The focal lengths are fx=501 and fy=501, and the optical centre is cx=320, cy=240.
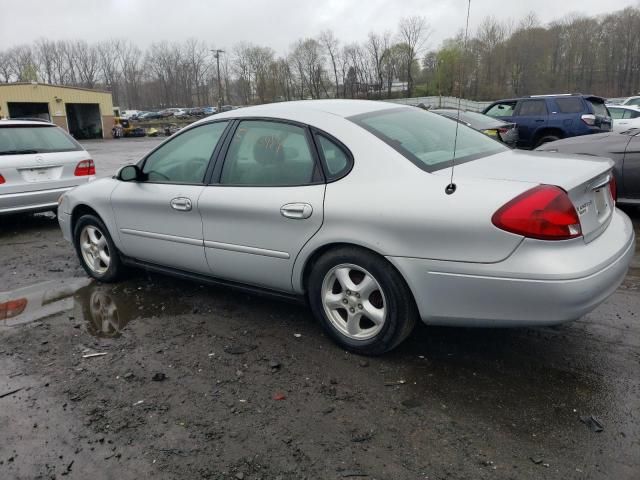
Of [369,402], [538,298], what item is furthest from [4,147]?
[538,298]

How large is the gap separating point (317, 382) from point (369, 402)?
1.18ft

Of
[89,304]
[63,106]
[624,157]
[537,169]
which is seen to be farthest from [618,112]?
[63,106]

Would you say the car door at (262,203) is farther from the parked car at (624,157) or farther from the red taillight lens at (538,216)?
the parked car at (624,157)

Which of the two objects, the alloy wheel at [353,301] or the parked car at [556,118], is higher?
the parked car at [556,118]

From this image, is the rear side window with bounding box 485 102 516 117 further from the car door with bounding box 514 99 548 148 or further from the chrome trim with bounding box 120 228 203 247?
the chrome trim with bounding box 120 228 203 247

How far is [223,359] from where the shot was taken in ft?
10.6

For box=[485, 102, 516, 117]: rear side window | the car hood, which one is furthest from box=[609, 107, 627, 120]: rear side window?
the car hood

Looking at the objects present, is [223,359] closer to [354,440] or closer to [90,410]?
[90,410]

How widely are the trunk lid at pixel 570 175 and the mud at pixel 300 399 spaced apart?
87 cm

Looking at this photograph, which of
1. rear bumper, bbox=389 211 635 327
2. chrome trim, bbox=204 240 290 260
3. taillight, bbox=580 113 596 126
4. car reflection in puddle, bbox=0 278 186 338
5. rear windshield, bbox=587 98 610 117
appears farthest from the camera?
rear windshield, bbox=587 98 610 117

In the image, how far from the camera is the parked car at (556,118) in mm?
11242

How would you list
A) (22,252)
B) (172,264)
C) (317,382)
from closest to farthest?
(317,382), (172,264), (22,252)

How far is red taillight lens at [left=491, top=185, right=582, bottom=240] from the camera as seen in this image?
246 centimetres

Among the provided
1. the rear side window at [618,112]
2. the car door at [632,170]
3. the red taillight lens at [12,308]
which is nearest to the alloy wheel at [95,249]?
the red taillight lens at [12,308]
